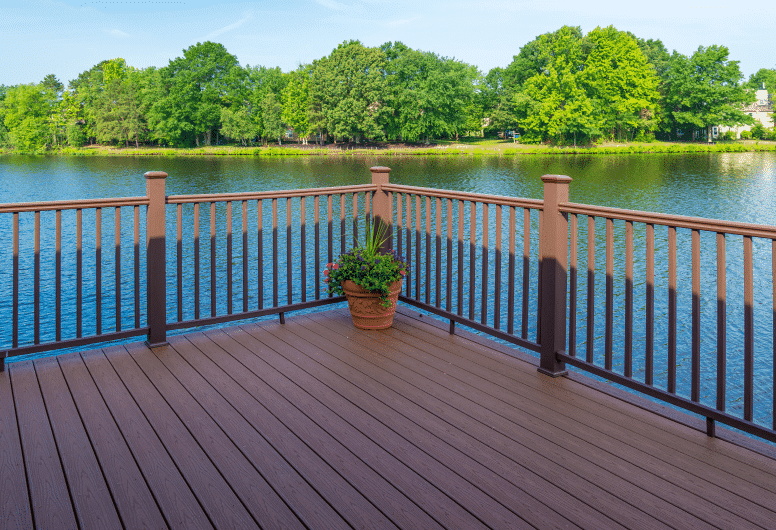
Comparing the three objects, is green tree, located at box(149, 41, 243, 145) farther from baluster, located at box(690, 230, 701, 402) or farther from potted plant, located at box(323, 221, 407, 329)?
baluster, located at box(690, 230, 701, 402)

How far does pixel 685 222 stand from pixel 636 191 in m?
23.4

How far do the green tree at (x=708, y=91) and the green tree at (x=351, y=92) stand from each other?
26737mm

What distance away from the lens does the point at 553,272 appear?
332 centimetres

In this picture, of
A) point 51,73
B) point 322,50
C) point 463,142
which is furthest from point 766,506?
point 51,73

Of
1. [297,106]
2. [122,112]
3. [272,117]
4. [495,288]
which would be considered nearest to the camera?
[495,288]

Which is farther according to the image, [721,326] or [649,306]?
[649,306]

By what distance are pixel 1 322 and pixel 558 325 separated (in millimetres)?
9293

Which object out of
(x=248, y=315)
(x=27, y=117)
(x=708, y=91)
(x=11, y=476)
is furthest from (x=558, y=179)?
(x=27, y=117)

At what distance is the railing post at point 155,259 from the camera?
3.75 metres

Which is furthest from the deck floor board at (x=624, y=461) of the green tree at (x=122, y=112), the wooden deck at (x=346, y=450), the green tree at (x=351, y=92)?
the green tree at (x=122, y=112)

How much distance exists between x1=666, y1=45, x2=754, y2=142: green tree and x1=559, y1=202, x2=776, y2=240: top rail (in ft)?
189

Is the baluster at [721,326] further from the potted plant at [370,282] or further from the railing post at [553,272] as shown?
the potted plant at [370,282]

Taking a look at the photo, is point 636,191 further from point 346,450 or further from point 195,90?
point 195,90

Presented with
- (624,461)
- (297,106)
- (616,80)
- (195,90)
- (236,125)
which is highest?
(195,90)
